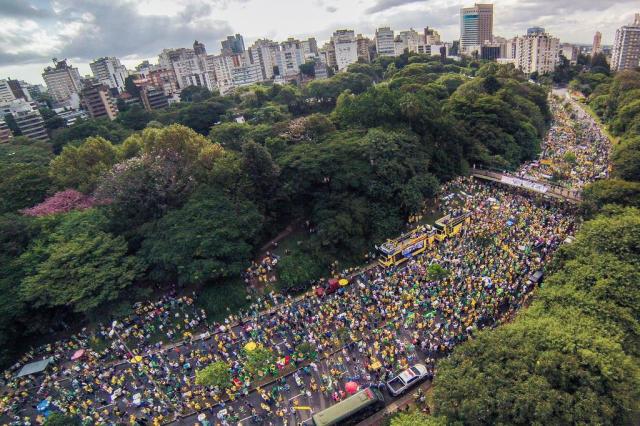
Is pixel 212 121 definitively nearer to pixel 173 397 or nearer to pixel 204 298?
pixel 204 298

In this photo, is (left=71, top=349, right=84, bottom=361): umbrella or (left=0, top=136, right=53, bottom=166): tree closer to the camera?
(left=71, top=349, right=84, bottom=361): umbrella

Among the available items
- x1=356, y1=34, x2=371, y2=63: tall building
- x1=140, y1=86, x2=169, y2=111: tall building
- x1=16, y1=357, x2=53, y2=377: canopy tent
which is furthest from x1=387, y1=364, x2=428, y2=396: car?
x1=356, y1=34, x2=371, y2=63: tall building

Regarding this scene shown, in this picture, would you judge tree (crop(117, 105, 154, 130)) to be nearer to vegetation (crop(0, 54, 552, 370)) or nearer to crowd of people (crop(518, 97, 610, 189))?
vegetation (crop(0, 54, 552, 370))

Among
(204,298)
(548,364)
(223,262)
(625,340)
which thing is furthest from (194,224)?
(625,340)

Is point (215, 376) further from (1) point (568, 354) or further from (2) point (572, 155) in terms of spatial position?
(2) point (572, 155)

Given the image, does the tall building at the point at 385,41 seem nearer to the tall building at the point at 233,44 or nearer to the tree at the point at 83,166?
the tall building at the point at 233,44

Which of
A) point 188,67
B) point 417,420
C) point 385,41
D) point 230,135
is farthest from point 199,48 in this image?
point 417,420
